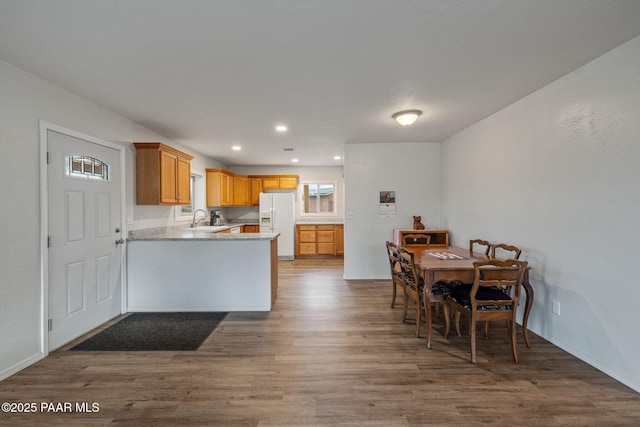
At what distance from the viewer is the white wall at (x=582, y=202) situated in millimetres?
1931

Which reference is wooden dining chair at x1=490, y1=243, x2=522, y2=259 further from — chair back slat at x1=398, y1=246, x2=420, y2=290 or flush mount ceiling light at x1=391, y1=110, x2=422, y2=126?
flush mount ceiling light at x1=391, y1=110, x2=422, y2=126

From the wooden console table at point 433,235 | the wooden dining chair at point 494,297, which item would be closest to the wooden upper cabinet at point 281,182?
the wooden console table at point 433,235

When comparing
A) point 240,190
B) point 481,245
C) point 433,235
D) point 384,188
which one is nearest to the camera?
point 481,245

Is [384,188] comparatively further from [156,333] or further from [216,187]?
[156,333]

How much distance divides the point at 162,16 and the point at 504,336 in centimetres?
381

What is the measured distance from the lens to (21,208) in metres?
2.18

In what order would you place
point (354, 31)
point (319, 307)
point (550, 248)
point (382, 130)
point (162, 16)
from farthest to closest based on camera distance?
point (382, 130), point (319, 307), point (550, 248), point (354, 31), point (162, 16)

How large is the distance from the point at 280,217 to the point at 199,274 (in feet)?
11.0

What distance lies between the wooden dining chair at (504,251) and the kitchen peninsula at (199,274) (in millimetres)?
2607

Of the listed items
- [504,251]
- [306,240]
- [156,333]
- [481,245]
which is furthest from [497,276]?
[306,240]

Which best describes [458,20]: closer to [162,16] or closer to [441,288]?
[162,16]

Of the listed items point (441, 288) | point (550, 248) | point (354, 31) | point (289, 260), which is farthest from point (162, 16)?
point (289, 260)

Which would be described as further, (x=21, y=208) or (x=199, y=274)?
(x=199, y=274)

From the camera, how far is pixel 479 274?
2.22 meters
